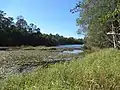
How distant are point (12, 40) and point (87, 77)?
80.5 meters

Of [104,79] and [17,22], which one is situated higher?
[17,22]

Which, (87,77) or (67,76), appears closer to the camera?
(87,77)

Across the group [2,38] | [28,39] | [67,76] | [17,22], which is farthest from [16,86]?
[17,22]

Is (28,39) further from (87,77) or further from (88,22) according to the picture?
(87,77)

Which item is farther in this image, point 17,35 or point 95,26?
point 17,35

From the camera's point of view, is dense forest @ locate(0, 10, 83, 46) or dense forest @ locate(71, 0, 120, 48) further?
dense forest @ locate(0, 10, 83, 46)

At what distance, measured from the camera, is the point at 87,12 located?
31438mm

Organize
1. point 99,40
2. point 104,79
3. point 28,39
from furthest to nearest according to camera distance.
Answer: point 28,39, point 99,40, point 104,79

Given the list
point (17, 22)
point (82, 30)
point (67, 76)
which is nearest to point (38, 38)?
point (17, 22)

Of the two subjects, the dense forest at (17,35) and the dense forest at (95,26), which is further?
the dense forest at (17,35)

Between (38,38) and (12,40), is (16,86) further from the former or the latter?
(38,38)

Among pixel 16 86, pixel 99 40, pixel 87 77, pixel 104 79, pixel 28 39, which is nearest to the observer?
pixel 104 79

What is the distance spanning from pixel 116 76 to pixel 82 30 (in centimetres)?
2951

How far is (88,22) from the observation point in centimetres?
3309
